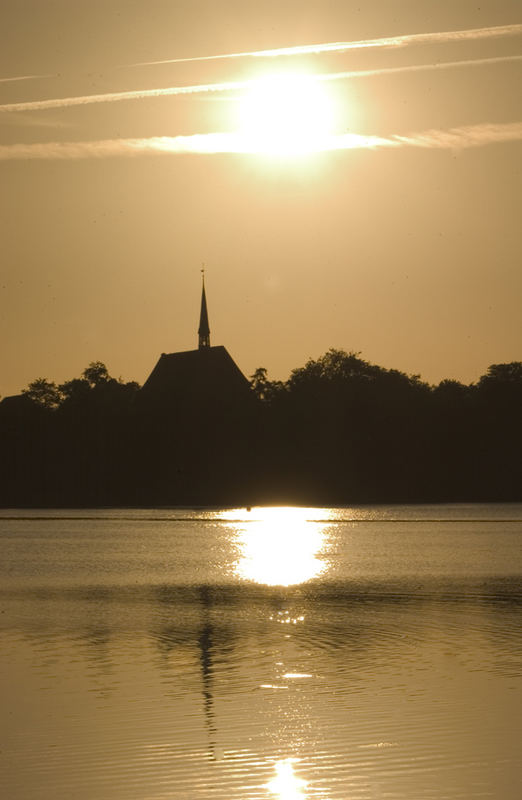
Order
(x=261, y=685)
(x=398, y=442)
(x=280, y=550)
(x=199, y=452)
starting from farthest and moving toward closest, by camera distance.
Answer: (x=199, y=452), (x=398, y=442), (x=280, y=550), (x=261, y=685)

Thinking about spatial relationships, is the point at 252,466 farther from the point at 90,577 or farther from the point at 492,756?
the point at 492,756

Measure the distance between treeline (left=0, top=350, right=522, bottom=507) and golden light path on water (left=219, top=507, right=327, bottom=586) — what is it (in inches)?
2044

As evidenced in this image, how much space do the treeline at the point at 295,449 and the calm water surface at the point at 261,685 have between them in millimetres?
110468

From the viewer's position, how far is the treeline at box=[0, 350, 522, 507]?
156625 mm

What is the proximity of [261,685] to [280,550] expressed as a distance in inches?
1781

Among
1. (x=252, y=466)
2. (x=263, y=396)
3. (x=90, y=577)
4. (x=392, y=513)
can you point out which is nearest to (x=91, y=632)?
(x=90, y=577)

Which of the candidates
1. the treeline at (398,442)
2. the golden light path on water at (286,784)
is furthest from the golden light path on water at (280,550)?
the treeline at (398,442)

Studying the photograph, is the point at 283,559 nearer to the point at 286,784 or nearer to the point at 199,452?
the point at 286,784

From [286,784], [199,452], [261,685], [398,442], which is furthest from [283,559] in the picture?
[199,452]

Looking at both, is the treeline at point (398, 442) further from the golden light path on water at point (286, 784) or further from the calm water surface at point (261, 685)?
the golden light path on water at point (286, 784)

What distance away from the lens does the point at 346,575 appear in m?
45.9

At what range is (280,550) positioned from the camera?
214 ft

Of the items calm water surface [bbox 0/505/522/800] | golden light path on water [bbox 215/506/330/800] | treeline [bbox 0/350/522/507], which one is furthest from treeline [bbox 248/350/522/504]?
calm water surface [bbox 0/505/522/800]

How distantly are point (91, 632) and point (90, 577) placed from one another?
58.0ft
